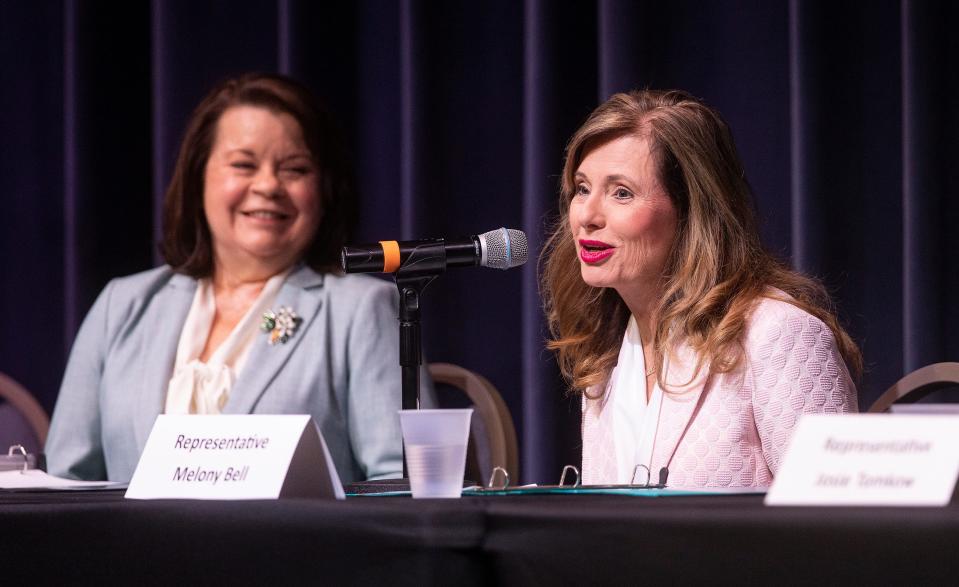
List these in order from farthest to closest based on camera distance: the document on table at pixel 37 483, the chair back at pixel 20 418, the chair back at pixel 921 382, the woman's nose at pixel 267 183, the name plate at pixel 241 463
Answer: the chair back at pixel 20 418 → the woman's nose at pixel 267 183 → the chair back at pixel 921 382 → the document on table at pixel 37 483 → the name plate at pixel 241 463

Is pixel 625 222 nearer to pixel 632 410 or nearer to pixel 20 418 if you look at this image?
pixel 632 410

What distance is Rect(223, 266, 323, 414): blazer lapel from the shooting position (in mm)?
2330

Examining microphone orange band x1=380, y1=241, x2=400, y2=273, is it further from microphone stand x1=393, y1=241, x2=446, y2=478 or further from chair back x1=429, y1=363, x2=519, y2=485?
chair back x1=429, y1=363, x2=519, y2=485

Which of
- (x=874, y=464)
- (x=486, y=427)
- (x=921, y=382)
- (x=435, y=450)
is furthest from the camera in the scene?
(x=486, y=427)

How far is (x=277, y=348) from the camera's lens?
241 cm

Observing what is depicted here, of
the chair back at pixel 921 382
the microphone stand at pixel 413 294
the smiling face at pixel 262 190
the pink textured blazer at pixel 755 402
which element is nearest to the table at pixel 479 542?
the microphone stand at pixel 413 294

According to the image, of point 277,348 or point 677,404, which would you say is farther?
point 277,348

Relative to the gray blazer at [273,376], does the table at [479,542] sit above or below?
above

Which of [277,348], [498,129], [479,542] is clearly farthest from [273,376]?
[479,542]

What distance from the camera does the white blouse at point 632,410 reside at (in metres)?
1.75

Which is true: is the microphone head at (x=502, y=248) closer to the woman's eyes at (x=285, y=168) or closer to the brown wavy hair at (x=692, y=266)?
the brown wavy hair at (x=692, y=266)

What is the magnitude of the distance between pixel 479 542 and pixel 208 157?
190cm

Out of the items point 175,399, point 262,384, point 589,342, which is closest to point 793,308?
point 589,342

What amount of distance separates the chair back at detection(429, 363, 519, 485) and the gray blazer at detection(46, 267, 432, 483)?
0.12m
